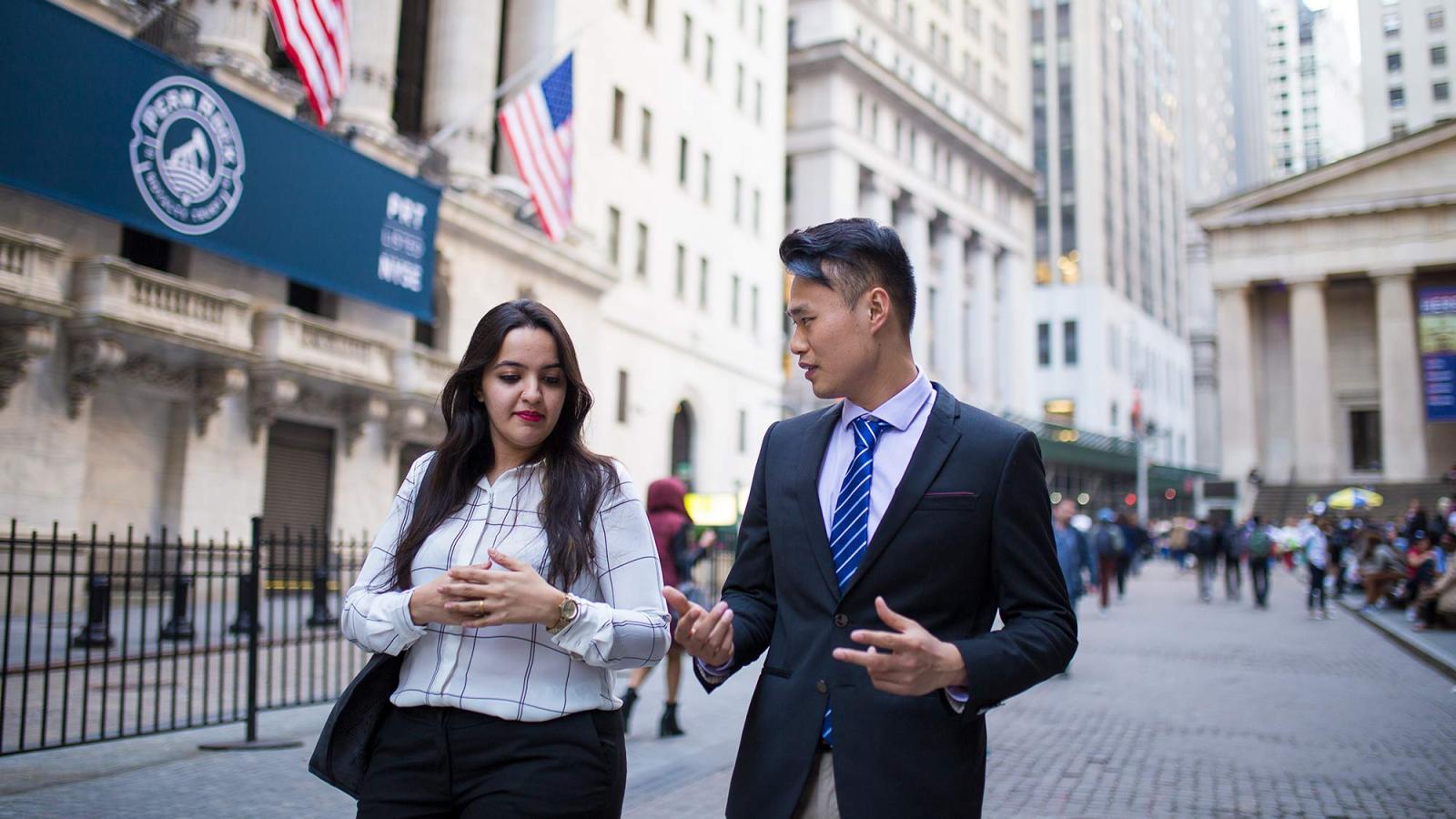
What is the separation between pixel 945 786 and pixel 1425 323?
49.4 m

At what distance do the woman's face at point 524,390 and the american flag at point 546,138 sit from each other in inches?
800

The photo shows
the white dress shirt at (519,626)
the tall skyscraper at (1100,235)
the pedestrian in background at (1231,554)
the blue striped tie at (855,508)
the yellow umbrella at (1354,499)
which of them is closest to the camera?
the blue striped tie at (855,508)

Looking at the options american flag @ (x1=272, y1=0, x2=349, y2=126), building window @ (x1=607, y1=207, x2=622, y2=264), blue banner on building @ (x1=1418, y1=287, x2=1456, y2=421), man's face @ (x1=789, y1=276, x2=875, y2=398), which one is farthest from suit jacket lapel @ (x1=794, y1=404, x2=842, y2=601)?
blue banner on building @ (x1=1418, y1=287, x2=1456, y2=421)

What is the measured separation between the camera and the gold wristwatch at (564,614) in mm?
2797

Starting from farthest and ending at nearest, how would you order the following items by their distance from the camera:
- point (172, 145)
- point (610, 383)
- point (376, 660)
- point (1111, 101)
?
point (1111, 101) < point (610, 383) < point (172, 145) < point (376, 660)

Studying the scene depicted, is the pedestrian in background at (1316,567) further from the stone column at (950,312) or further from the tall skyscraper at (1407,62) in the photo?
the stone column at (950,312)

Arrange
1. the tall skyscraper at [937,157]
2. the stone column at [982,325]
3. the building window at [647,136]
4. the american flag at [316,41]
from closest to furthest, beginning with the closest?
the american flag at [316,41], the building window at [647,136], the tall skyscraper at [937,157], the stone column at [982,325]

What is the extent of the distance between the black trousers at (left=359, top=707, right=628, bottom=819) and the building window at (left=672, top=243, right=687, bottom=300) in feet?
128

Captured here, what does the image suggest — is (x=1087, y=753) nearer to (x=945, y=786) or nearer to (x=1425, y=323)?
(x=945, y=786)

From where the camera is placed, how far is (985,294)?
244 ft

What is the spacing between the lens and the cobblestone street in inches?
289

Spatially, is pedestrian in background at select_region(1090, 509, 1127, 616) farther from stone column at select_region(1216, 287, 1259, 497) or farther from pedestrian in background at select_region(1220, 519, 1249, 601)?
stone column at select_region(1216, 287, 1259, 497)

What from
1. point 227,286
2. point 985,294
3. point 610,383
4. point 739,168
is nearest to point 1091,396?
point 985,294

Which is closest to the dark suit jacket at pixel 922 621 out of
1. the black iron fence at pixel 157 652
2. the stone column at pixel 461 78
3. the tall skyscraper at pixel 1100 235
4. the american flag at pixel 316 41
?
the black iron fence at pixel 157 652
